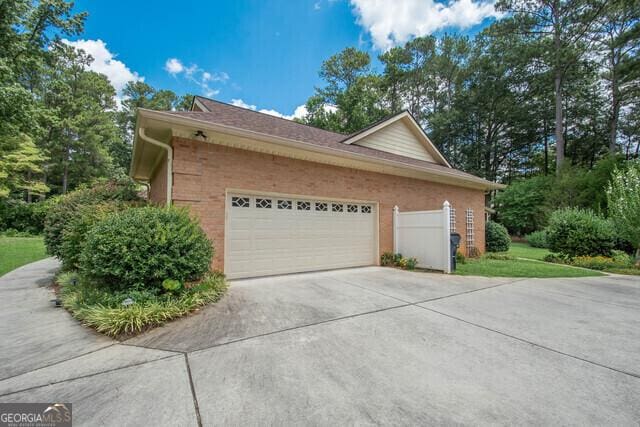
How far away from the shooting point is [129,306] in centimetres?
354

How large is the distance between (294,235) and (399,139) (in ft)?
23.2

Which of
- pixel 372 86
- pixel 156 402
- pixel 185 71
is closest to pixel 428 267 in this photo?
pixel 156 402

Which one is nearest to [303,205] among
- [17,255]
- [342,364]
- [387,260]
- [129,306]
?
[387,260]

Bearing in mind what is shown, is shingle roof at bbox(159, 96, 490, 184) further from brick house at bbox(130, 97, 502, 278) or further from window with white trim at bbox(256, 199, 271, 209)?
window with white trim at bbox(256, 199, 271, 209)

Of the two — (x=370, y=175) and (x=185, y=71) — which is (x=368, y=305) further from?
(x=185, y=71)

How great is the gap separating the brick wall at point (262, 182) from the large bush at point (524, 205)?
17361 mm

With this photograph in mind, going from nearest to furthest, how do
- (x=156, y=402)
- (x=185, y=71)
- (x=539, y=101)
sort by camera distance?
(x=156, y=402)
(x=185, y=71)
(x=539, y=101)

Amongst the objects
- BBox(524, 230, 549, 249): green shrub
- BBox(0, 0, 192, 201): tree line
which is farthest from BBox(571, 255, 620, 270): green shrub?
BBox(0, 0, 192, 201): tree line

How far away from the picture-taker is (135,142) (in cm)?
634

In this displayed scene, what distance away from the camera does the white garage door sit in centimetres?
614

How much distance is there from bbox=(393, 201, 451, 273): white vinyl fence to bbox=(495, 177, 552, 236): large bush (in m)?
17.5

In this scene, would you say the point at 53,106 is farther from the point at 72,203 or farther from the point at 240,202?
the point at 240,202

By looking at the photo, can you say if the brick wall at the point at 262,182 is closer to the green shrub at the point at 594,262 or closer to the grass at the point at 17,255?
the green shrub at the point at 594,262

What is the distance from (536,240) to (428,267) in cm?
1564
